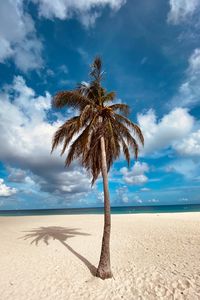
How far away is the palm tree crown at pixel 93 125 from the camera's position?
897 centimetres

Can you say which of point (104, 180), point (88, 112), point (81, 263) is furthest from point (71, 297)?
point (88, 112)

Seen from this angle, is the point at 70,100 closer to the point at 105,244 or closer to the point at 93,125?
the point at 93,125

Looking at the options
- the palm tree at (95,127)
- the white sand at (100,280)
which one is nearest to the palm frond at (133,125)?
the palm tree at (95,127)

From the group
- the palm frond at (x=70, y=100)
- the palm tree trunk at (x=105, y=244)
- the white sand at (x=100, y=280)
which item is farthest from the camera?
the palm frond at (x=70, y=100)

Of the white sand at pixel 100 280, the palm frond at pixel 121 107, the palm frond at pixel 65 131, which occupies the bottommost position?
the white sand at pixel 100 280

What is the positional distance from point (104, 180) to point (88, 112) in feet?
9.83

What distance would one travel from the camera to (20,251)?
1188cm

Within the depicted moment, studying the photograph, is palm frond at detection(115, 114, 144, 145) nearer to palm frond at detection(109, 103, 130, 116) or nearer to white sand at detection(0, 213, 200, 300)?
palm frond at detection(109, 103, 130, 116)

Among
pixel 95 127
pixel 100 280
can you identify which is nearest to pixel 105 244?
pixel 100 280

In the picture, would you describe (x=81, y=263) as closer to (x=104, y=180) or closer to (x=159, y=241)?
(x=104, y=180)

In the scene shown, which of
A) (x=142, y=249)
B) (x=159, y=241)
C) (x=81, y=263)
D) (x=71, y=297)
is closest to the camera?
(x=71, y=297)

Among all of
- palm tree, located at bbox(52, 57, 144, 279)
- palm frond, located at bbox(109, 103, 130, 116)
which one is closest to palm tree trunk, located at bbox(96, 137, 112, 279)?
palm tree, located at bbox(52, 57, 144, 279)

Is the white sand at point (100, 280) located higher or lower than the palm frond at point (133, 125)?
lower

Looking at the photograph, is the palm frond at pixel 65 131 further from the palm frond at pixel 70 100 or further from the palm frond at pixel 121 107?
the palm frond at pixel 121 107
